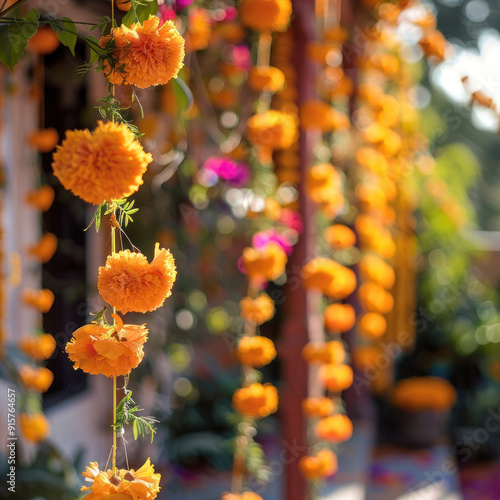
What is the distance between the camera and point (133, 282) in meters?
0.58

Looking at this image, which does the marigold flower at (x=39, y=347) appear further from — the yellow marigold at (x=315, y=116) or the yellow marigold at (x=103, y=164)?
the yellow marigold at (x=103, y=164)

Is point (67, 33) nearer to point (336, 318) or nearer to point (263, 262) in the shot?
point (263, 262)

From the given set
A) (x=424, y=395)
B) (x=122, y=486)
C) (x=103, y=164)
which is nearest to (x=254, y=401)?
(x=122, y=486)

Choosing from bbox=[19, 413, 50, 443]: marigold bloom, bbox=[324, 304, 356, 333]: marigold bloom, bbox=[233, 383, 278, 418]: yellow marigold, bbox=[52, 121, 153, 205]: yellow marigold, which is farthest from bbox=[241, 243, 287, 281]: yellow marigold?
bbox=[52, 121, 153, 205]: yellow marigold

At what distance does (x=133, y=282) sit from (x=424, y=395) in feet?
11.4

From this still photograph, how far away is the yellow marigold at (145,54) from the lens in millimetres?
589

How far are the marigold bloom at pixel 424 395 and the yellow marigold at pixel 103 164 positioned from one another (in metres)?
3.50

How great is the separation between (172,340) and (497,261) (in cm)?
331

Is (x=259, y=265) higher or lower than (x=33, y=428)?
higher

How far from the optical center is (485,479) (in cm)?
336

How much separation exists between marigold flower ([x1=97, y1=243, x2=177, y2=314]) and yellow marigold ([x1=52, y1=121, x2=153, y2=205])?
62 millimetres

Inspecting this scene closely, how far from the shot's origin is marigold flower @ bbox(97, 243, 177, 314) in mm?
577

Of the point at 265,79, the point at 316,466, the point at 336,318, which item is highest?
the point at 265,79

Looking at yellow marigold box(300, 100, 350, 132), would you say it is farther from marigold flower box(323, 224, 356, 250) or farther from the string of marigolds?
marigold flower box(323, 224, 356, 250)
